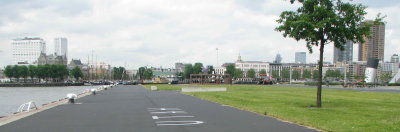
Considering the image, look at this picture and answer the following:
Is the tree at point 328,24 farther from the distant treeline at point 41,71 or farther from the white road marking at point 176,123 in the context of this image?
the distant treeline at point 41,71

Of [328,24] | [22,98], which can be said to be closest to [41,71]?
[22,98]

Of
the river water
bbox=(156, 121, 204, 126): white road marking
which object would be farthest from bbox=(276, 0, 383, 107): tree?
the river water

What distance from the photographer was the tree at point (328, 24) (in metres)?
20.5

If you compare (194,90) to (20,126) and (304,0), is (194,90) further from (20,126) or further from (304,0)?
(20,126)

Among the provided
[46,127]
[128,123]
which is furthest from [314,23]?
[46,127]

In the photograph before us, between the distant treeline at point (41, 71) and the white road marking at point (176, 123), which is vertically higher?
the distant treeline at point (41, 71)

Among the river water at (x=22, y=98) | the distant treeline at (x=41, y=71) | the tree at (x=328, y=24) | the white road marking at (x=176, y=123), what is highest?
the tree at (x=328, y=24)

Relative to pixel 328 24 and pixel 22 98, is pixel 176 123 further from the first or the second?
pixel 22 98

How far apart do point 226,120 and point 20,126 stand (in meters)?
8.47

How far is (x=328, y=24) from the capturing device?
819 inches

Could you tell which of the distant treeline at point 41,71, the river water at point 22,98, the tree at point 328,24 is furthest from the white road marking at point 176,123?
the distant treeline at point 41,71

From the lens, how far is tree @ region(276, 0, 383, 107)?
67.1ft

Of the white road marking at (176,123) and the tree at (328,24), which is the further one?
the tree at (328,24)

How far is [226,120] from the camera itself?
52.4ft
